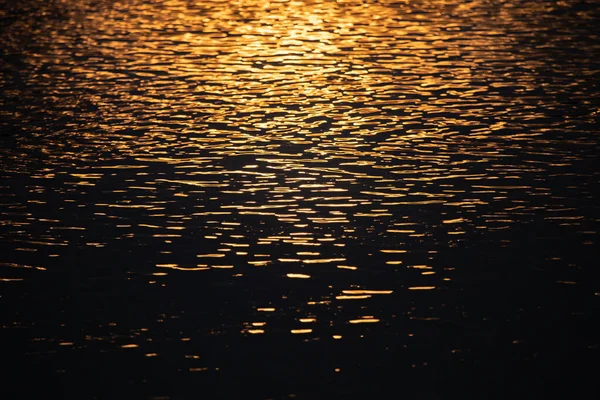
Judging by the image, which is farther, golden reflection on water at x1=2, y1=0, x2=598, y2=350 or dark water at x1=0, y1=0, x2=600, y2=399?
golden reflection on water at x1=2, y1=0, x2=598, y2=350

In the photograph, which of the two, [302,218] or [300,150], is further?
[300,150]

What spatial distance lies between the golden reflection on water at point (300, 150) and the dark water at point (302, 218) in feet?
0.23

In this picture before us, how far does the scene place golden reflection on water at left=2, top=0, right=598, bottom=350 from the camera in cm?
1873

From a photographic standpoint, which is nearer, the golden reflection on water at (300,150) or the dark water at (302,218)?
the dark water at (302,218)

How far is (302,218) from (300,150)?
4410 mm

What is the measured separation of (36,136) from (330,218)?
28.5 ft

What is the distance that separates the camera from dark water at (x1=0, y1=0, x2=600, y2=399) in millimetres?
15234

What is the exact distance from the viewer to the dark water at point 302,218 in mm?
15234

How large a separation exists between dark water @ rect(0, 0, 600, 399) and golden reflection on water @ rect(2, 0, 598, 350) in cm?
7

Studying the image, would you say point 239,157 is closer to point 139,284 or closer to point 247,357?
point 139,284

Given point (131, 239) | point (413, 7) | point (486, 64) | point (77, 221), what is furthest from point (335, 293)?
point (413, 7)

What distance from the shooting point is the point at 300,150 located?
24.5 m

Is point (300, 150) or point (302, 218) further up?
point (302, 218)

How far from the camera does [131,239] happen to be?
64.2 feet
